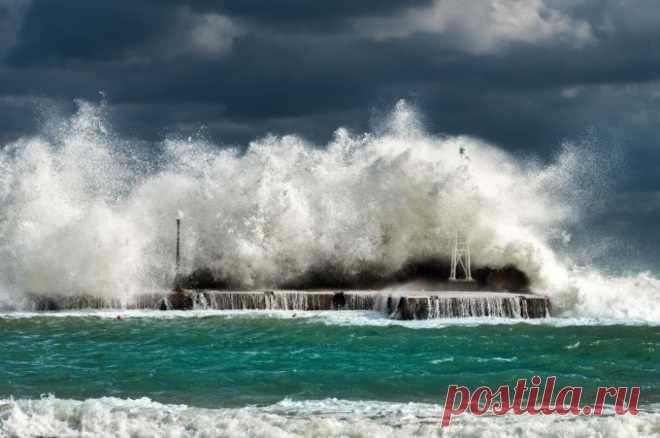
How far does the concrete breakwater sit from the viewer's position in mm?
20000

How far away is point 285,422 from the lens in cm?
980

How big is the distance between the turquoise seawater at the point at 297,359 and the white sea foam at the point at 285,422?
2.65 feet

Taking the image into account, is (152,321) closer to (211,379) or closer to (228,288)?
(228,288)

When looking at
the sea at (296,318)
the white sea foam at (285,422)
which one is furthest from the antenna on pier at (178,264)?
the white sea foam at (285,422)

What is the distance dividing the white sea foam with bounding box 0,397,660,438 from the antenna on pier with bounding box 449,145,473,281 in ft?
44.2

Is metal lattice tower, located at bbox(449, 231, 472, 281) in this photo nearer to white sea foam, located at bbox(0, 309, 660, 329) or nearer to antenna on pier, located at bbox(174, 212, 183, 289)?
white sea foam, located at bbox(0, 309, 660, 329)

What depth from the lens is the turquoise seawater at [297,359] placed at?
1188 cm

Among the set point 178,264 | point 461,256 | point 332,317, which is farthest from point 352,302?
point 178,264

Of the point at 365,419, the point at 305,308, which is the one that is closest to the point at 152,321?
the point at 305,308

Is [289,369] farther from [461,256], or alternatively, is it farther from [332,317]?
[461,256]

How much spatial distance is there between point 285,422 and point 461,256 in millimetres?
15265

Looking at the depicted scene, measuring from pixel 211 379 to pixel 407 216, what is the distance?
44.8 feet

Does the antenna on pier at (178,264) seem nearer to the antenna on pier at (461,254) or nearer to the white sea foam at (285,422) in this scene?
the antenna on pier at (461,254)

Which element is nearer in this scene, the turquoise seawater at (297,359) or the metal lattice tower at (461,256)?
the turquoise seawater at (297,359)
